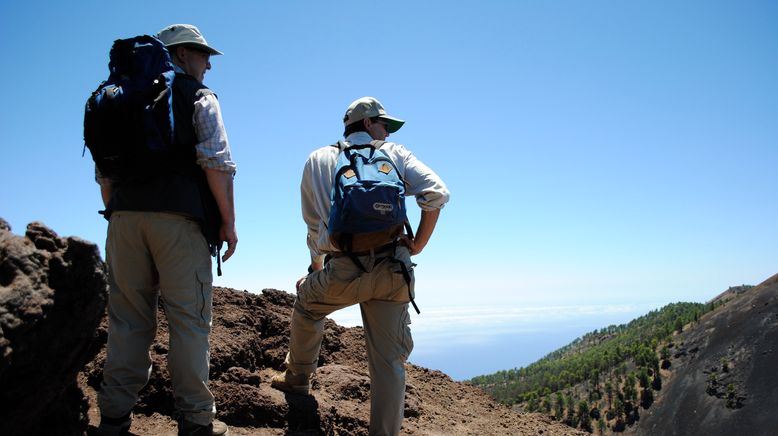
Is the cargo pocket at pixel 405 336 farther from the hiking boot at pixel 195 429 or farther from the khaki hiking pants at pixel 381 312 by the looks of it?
the hiking boot at pixel 195 429

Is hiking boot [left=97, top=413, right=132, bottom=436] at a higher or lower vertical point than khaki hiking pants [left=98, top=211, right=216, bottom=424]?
lower

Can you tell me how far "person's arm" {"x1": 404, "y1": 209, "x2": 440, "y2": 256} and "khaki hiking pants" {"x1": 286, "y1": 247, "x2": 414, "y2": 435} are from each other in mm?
255

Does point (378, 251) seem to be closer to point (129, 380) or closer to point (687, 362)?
point (129, 380)

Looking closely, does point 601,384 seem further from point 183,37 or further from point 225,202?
point 183,37

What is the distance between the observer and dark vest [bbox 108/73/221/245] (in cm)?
386

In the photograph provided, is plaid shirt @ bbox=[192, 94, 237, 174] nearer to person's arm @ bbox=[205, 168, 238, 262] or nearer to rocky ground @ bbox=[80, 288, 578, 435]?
person's arm @ bbox=[205, 168, 238, 262]

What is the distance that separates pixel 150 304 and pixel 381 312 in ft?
5.78

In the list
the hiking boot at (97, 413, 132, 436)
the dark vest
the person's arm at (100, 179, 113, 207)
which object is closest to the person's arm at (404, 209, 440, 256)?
the dark vest

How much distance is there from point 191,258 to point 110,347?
827mm

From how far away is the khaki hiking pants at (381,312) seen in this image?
4.73 meters

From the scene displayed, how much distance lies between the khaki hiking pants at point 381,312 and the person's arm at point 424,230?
0.84 feet

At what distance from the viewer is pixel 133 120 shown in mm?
3807

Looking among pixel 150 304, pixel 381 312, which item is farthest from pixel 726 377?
pixel 150 304

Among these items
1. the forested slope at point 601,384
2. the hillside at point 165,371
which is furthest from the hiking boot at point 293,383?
the forested slope at point 601,384
